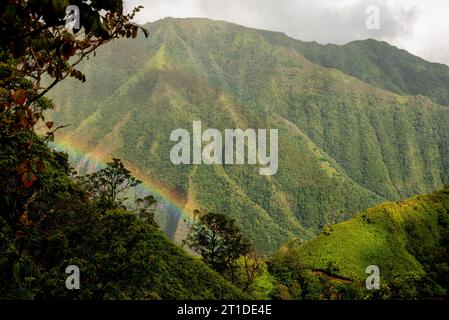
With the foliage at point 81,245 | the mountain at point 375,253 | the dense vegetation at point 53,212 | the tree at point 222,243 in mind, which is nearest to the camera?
the dense vegetation at point 53,212

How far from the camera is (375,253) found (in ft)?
254

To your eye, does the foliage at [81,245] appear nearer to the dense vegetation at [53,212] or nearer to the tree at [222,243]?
the dense vegetation at [53,212]

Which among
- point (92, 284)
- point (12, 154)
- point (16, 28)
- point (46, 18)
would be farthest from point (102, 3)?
point (92, 284)

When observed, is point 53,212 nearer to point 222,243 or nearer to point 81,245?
point 81,245

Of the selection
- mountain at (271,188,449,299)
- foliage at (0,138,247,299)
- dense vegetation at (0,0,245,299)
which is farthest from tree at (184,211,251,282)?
foliage at (0,138,247,299)

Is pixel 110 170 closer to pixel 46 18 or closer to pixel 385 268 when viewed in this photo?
pixel 46 18

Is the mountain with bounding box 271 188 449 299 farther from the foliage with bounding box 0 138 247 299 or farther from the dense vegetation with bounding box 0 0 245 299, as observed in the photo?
the foliage with bounding box 0 138 247 299

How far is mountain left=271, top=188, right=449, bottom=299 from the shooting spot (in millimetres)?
67250

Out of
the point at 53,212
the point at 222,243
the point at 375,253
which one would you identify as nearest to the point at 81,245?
the point at 53,212

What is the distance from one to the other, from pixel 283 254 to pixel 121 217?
166 ft

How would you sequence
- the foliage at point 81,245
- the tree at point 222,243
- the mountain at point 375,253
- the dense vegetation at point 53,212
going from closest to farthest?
the dense vegetation at point 53,212 < the foliage at point 81,245 < the tree at point 222,243 < the mountain at point 375,253

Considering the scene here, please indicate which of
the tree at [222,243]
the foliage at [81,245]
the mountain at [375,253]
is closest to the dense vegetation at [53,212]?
the foliage at [81,245]

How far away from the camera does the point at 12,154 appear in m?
15.1

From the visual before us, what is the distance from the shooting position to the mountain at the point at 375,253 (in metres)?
67.2
